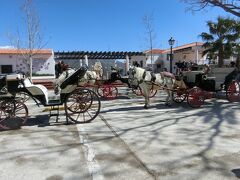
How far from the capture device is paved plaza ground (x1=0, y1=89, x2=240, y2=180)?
16.9 ft

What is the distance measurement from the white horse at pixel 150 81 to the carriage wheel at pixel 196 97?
30.8 inches

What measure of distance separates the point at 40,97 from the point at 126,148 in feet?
11.1

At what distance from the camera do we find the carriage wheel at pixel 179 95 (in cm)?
1212

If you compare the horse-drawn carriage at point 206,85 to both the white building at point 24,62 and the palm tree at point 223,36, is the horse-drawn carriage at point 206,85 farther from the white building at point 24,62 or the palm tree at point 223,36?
the white building at point 24,62

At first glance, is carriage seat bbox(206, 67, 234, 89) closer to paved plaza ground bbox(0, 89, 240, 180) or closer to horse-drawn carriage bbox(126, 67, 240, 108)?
horse-drawn carriage bbox(126, 67, 240, 108)

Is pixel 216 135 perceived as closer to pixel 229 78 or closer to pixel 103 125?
pixel 103 125

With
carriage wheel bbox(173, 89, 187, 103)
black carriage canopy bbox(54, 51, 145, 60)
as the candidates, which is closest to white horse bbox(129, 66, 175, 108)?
carriage wheel bbox(173, 89, 187, 103)

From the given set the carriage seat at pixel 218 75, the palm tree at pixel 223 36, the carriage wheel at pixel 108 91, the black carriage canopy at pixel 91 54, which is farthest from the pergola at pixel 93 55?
the carriage seat at pixel 218 75

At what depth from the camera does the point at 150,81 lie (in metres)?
11.9

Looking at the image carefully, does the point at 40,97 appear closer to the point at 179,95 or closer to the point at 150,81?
the point at 150,81

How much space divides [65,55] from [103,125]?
33199mm

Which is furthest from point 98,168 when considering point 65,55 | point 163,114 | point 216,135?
point 65,55

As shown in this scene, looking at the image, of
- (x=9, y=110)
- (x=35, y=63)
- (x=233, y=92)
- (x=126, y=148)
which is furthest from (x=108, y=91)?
(x=35, y=63)

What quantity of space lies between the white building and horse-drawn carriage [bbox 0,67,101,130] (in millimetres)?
→ 29427
